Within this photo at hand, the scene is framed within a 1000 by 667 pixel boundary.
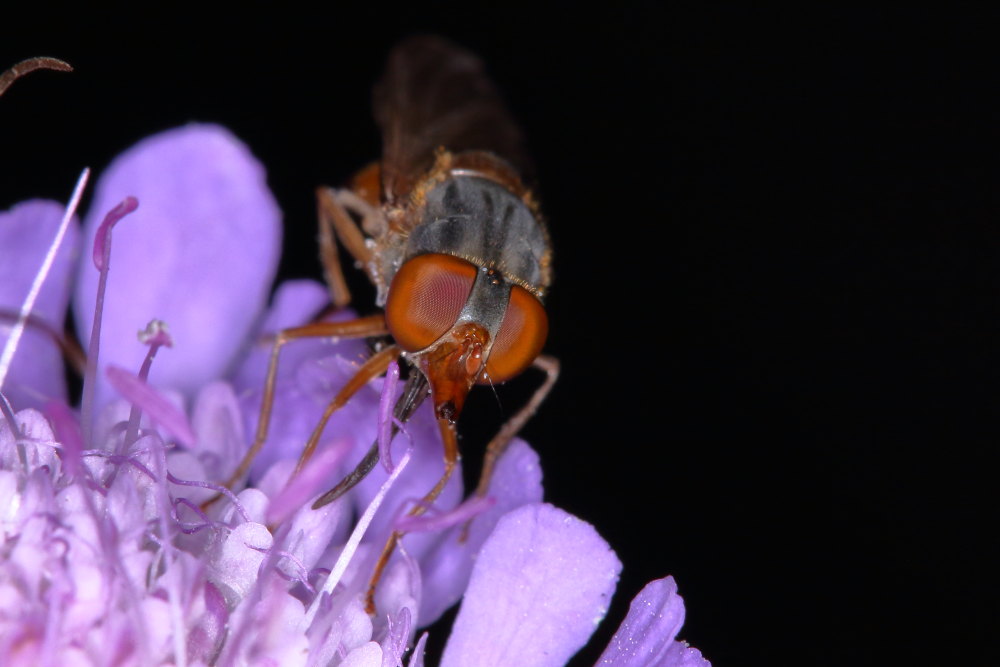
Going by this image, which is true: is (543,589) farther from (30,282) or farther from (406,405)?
(30,282)

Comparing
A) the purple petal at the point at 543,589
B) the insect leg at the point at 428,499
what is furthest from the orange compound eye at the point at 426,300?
the purple petal at the point at 543,589

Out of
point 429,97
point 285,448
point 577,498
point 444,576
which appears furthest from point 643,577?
point 429,97

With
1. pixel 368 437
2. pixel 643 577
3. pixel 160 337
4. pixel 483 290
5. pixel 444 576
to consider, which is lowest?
pixel 643 577

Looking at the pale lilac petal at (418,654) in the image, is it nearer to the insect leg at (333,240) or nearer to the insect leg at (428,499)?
the insect leg at (428,499)

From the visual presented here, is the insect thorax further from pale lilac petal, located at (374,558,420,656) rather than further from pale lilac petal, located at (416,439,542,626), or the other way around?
pale lilac petal, located at (374,558,420,656)

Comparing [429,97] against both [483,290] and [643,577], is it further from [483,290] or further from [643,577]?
[643,577]

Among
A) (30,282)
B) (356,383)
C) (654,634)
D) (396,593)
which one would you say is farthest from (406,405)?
(30,282)
